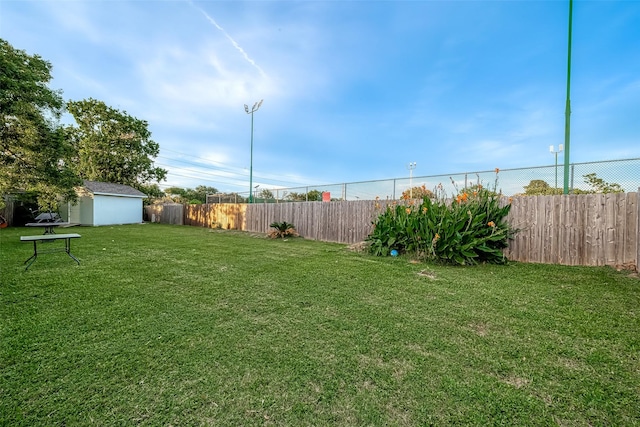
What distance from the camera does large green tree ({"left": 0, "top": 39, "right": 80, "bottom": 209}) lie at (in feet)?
26.2

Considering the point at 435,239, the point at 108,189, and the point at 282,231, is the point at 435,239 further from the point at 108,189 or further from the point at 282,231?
the point at 108,189

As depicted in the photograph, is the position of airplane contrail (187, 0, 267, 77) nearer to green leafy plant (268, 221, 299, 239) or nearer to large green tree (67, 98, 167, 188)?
green leafy plant (268, 221, 299, 239)

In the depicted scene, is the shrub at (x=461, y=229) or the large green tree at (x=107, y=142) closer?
the shrub at (x=461, y=229)

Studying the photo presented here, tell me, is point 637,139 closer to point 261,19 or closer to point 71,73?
point 261,19

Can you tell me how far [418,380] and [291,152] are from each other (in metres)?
17.8

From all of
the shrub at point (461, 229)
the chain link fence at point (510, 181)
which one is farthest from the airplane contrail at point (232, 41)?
the shrub at point (461, 229)

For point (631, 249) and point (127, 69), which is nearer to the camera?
point (631, 249)

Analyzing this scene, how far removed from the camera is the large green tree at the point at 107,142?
66.2 ft

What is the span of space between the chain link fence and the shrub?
62 cm

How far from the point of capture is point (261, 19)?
744 centimetres

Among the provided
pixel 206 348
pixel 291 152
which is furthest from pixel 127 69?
pixel 206 348

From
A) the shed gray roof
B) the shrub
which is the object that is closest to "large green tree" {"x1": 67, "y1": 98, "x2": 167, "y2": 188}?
the shed gray roof

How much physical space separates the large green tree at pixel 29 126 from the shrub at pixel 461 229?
12.0m

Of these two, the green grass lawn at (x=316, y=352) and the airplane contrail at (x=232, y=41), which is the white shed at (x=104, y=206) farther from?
the green grass lawn at (x=316, y=352)
